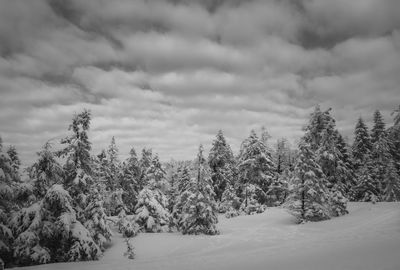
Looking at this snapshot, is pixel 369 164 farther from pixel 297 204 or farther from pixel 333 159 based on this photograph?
pixel 297 204

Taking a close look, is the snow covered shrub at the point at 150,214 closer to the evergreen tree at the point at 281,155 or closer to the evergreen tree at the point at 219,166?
the evergreen tree at the point at 219,166

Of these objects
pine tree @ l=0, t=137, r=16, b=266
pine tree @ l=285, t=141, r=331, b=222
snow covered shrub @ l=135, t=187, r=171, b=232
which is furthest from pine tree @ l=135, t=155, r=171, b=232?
pine tree @ l=0, t=137, r=16, b=266

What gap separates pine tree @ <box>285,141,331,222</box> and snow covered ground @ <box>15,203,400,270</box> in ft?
5.49

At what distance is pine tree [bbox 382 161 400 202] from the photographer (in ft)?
143

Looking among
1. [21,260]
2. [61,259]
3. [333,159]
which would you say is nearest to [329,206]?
[333,159]

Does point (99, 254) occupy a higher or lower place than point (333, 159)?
lower

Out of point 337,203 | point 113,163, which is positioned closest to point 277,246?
point 337,203

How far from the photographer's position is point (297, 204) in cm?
3484

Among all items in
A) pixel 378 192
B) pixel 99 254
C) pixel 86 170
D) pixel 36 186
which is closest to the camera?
pixel 36 186

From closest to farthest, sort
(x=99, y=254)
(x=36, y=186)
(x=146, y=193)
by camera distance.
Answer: (x=36, y=186), (x=99, y=254), (x=146, y=193)

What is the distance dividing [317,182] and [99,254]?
76.6 feet

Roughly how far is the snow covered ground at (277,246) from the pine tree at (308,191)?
65.9 inches

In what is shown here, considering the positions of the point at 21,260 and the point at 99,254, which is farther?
the point at 99,254

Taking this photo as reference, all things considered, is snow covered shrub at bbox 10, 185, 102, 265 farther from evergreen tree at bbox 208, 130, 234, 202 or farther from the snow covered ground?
evergreen tree at bbox 208, 130, 234, 202
